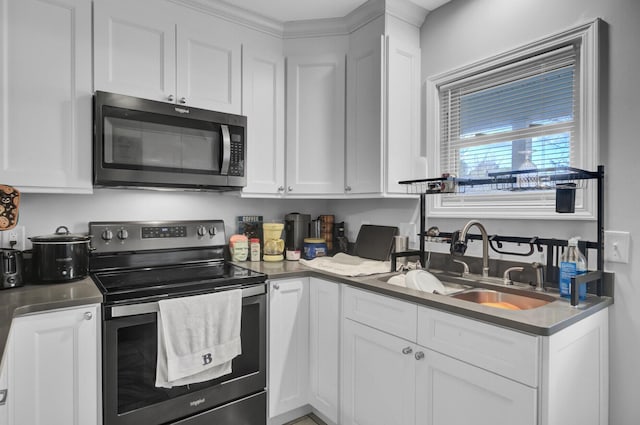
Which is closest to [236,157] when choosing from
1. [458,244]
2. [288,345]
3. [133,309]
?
→ [133,309]

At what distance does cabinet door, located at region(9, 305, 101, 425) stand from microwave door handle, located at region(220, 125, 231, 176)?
0.99 m

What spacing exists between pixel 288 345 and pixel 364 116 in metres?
1.45

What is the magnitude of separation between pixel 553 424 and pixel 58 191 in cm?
225

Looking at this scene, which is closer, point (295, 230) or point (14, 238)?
point (14, 238)

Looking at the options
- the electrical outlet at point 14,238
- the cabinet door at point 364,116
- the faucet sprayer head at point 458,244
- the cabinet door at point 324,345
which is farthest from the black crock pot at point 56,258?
the faucet sprayer head at point 458,244

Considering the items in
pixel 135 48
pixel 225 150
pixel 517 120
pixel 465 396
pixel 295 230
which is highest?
pixel 135 48

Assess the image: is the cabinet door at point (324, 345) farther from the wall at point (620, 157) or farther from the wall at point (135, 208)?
the wall at point (620, 157)

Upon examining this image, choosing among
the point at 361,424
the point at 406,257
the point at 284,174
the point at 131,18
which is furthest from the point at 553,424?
the point at 131,18

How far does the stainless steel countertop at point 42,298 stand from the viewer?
134cm

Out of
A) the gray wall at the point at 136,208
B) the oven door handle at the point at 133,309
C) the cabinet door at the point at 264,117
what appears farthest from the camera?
the cabinet door at the point at 264,117

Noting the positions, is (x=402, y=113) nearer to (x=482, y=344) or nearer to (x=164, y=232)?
(x=482, y=344)

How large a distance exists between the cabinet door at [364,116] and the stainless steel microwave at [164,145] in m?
0.69

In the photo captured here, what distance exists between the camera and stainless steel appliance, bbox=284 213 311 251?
2691mm

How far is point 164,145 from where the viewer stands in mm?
2023
